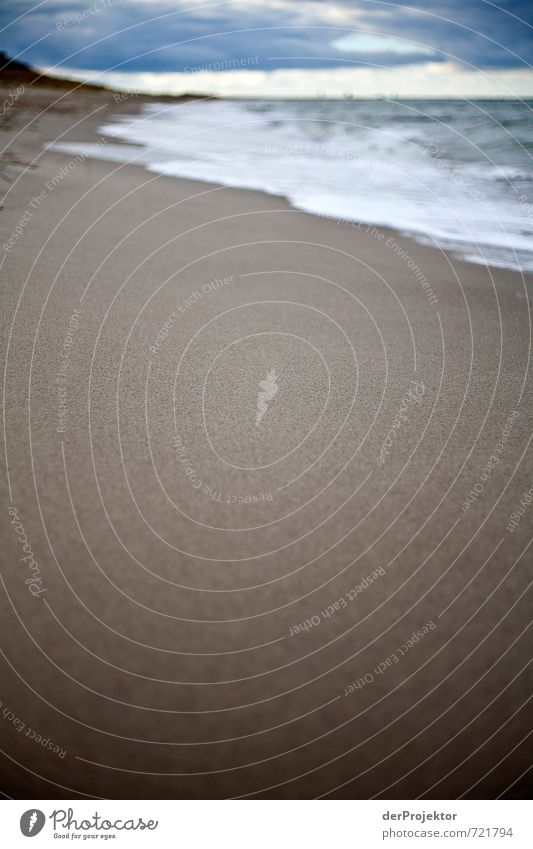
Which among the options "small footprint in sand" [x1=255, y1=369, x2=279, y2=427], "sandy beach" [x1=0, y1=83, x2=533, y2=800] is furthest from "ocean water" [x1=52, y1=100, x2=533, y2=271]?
"small footprint in sand" [x1=255, y1=369, x2=279, y2=427]

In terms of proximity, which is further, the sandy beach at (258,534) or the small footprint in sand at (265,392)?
the small footprint in sand at (265,392)

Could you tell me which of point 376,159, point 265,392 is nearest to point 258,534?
point 265,392

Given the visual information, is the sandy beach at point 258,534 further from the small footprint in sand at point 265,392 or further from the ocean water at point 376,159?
the ocean water at point 376,159

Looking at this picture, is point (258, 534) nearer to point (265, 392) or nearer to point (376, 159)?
point (265, 392)

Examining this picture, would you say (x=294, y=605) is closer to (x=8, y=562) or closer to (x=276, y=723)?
(x=276, y=723)

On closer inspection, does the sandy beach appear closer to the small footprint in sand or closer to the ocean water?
the small footprint in sand

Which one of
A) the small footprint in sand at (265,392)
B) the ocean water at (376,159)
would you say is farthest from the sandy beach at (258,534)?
the ocean water at (376,159)
